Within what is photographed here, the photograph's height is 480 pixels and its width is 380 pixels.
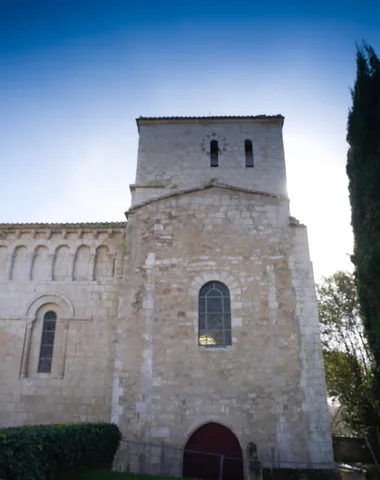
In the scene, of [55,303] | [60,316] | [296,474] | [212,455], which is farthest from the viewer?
[55,303]

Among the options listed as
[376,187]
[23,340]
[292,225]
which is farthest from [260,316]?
[23,340]

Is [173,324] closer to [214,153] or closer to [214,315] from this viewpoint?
[214,315]

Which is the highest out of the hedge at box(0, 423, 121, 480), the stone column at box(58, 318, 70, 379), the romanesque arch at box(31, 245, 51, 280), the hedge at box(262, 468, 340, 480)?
the romanesque arch at box(31, 245, 51, 280)

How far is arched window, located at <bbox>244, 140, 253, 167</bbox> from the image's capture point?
54.9 feet

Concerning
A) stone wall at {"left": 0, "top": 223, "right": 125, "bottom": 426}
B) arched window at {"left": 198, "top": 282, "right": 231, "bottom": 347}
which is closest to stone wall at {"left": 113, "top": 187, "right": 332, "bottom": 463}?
arched window at {"left": 198, "top": 282, "right": 231, "bottom": 347}

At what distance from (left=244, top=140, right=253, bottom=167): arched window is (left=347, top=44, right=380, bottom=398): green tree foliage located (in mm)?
4473

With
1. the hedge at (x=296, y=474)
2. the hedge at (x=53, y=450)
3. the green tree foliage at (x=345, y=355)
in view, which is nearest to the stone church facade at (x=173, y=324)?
the hedge at (x=296, y=474)

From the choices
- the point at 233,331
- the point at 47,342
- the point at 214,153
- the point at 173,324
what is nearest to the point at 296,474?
the point at 233,331

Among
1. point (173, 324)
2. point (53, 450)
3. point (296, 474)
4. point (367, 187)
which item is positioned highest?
point (367, 187)

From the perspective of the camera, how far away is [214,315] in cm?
1239

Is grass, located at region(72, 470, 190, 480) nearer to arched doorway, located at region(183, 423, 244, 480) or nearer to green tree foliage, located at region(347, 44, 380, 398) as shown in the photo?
arched doorway, located at region(183, 423, 244, 480)

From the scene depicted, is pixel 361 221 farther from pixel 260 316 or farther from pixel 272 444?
pixel 272 444

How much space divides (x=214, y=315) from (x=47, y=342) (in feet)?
18.8

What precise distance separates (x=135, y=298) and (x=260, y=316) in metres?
3.86
